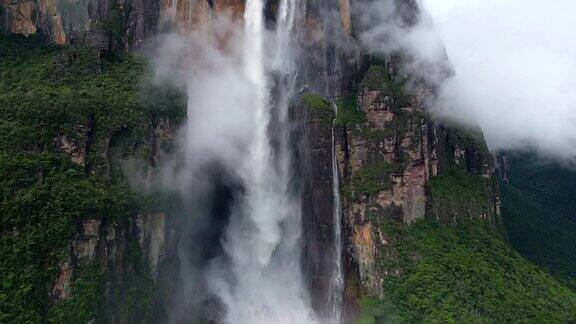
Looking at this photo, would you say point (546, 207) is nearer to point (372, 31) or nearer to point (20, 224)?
point (372, 31)

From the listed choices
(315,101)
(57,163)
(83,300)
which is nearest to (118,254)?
(83,300)

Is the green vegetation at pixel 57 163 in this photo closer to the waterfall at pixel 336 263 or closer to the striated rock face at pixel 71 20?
the striated rock face at pixel 71 20

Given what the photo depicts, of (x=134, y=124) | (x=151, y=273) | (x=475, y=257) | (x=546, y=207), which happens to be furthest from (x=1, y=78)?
(x=546, y=207)

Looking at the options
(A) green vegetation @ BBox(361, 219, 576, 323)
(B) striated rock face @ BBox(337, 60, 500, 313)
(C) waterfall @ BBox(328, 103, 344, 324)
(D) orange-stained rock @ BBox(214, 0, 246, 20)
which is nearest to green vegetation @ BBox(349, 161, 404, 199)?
(B) striated rock face @ BBox(337, 60, 500, 313)

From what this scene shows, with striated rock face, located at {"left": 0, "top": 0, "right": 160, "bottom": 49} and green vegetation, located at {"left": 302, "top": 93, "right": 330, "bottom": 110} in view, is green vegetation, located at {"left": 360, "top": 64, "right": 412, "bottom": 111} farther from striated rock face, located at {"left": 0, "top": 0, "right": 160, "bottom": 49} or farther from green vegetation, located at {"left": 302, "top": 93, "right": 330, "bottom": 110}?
striated rock face, located at {"left": 0, "top": 0, "right": 160, "bottom": 49}

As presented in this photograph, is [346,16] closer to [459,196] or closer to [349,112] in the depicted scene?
[349,112]

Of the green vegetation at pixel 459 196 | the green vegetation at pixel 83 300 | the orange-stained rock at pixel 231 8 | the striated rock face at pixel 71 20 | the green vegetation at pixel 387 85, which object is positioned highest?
the orange-stained rock at pixel 231 8

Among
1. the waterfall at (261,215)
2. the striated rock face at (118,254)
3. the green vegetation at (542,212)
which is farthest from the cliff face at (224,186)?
the green vegetation at (542,212)
